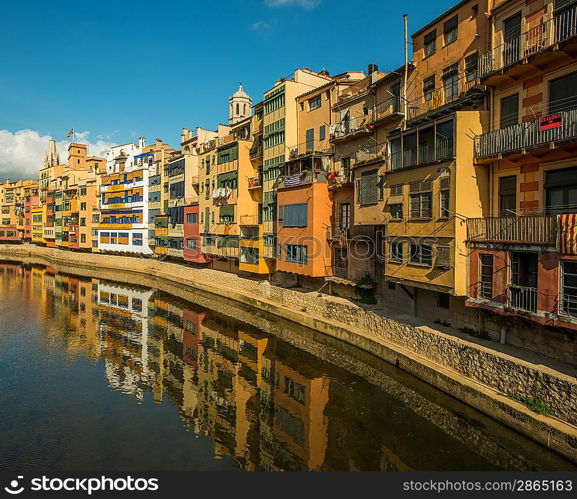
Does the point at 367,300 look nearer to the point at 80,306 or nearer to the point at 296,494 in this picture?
the point at 296,494

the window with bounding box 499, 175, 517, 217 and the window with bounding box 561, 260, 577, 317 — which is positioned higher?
the window with bounding box 499, 175, 517, 217

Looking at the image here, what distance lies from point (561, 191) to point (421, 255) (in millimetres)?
6954

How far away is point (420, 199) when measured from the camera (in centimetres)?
2156

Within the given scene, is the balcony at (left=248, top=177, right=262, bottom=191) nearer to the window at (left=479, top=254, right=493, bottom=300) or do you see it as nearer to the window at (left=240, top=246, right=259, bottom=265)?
the window at (left=240, top=246, right=259, bottom=265)

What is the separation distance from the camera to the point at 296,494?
12.8 metres

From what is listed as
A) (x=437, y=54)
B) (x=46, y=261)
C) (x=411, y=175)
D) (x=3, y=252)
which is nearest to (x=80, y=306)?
(x=411, y=175)

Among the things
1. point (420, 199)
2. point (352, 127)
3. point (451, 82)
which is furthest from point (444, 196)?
point (352, 127)

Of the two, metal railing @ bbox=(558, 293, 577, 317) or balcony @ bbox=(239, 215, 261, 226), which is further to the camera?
balcony @ bbox=(239, 215, 261, 226)

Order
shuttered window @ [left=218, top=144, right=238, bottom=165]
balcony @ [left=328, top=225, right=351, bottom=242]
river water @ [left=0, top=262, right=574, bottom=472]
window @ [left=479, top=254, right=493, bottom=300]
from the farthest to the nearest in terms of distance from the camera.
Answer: shuttered window @ [left=218, top=144, right=238, bottom=165] < balcony @ [left=328, top=225, right=351, bottom=242] < window @ [left=479, top=254, right=493, bottom=300] < river water @ [left=0, top=262, right=574, bottom=472]

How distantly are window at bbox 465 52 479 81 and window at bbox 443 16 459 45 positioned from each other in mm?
1934

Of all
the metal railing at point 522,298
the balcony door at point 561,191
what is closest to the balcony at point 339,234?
the metal railing at point 522,298

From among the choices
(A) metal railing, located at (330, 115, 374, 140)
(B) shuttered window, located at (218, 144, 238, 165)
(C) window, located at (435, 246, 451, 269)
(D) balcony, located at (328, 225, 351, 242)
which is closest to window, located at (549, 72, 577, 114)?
Answer: (C) window, located at (435, 246, 451, 269)

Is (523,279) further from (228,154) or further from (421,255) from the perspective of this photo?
(228,154)

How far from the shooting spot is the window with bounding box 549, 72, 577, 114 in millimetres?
16078
